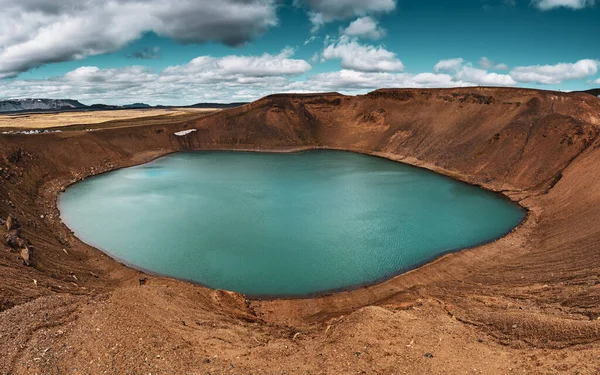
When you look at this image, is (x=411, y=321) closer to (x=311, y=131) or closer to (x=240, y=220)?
(x=240, y=220)

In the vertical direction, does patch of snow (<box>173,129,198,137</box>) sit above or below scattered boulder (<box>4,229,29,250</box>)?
above

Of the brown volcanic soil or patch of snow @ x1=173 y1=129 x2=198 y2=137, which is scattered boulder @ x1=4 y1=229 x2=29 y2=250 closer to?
the brown volcanic soil

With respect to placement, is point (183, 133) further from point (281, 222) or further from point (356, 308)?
point (356, 308)

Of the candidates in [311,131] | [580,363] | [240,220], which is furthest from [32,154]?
[580,363]

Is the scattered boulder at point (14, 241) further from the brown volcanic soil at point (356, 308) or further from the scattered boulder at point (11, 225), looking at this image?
the scattered boulder at point (11, 225)

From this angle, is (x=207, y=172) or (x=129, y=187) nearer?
(x=129, y=187)

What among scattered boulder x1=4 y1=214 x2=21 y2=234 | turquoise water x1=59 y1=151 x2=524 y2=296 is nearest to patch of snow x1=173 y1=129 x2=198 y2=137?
turquoise water x1=59 y1=151 x2=524 y2=296

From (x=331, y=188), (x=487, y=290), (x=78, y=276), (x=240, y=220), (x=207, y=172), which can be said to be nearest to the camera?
(x=487, y=290)

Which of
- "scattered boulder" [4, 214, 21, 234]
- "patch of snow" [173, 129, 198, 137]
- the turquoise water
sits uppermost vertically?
"patch of snow" [173, 129, 198, 137]
